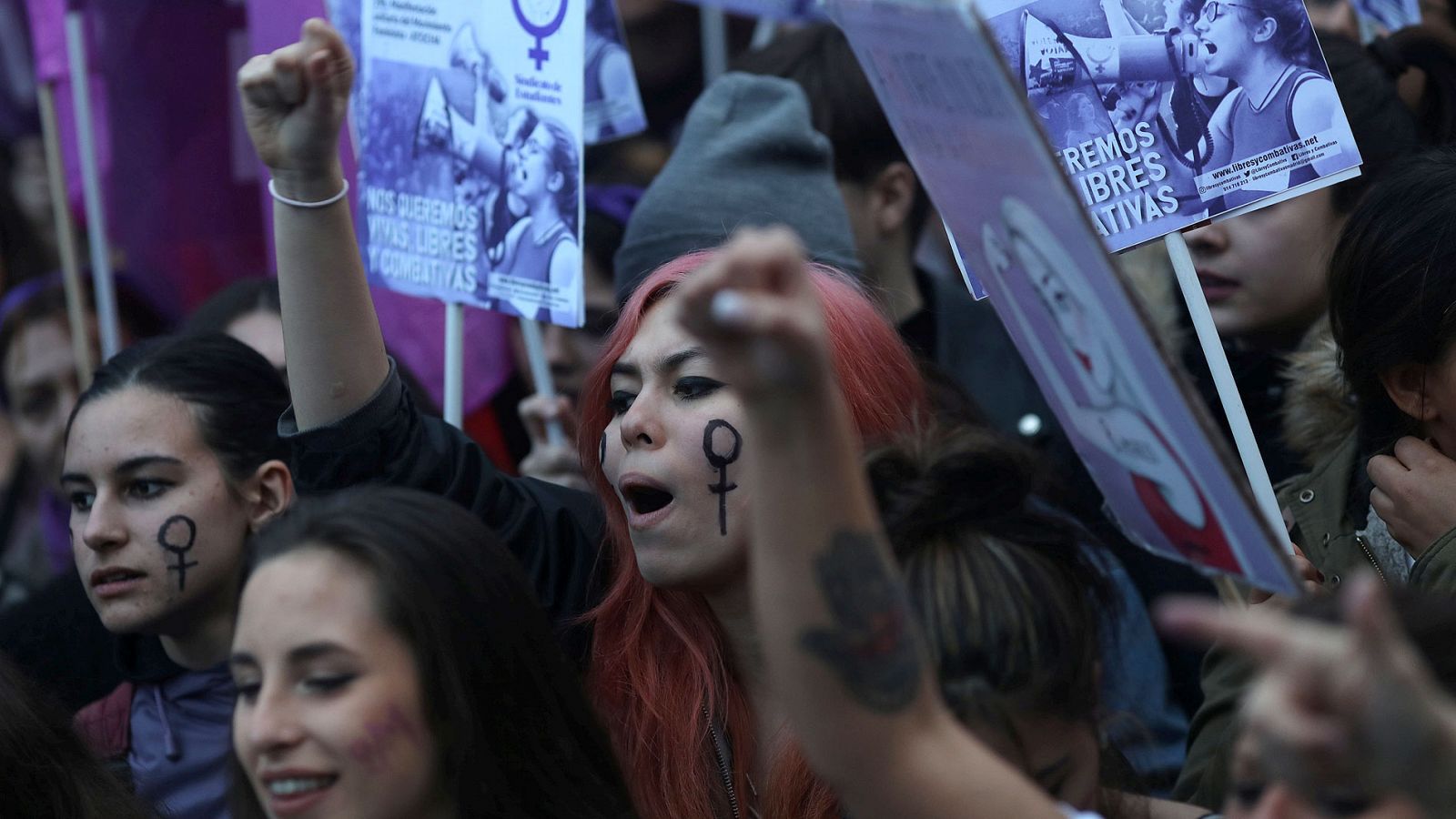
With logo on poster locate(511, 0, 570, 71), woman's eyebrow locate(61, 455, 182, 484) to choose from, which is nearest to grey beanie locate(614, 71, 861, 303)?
logo on poster locate(511, 0, 570, 71)

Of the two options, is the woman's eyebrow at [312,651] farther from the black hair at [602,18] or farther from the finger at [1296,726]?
the black hair at [602,18]

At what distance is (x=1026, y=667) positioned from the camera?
1.73 metres

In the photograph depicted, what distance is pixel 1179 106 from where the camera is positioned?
2.14 m

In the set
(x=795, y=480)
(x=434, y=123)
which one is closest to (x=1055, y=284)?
(x=795, y=480)

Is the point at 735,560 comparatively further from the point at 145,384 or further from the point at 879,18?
the point at 145,384

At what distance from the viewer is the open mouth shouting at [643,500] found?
7.48 ft

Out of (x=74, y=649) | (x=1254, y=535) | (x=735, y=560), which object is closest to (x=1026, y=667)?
(x=1254, y=535)

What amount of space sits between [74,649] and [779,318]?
7.18ft

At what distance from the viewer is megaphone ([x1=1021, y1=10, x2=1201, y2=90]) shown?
215cm

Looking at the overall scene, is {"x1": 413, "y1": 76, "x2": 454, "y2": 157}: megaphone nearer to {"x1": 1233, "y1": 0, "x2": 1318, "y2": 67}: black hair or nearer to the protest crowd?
the protest crowd

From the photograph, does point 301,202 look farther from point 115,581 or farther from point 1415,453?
point 1415,453

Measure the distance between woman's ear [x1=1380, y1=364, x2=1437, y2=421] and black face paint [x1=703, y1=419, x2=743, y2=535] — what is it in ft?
2.85

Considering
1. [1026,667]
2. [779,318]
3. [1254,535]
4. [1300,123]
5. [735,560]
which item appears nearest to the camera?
[779,318]

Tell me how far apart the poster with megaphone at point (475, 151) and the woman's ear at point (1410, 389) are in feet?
4.02
